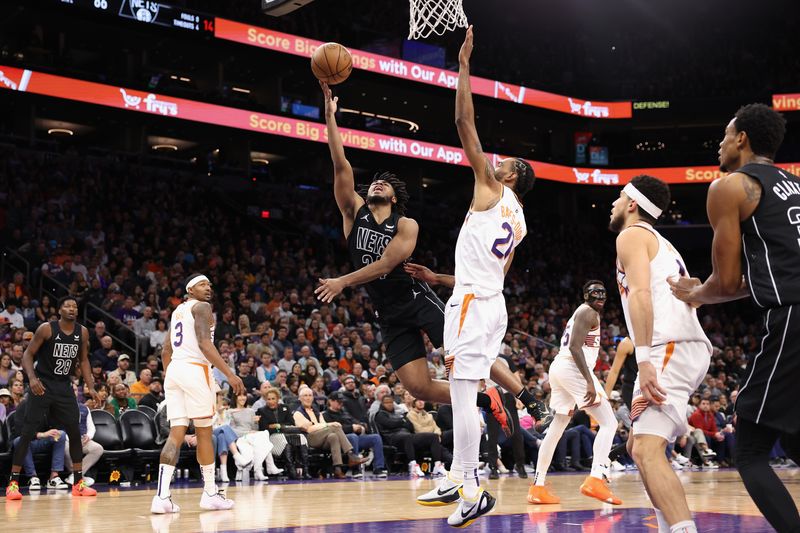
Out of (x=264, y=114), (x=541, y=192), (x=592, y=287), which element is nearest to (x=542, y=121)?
(x=541, y=192)

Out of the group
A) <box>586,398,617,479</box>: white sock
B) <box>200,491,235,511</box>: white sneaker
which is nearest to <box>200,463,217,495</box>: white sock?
<box>200,491,235,511</box>: white sneaker

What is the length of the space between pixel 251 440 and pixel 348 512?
4.85 meters

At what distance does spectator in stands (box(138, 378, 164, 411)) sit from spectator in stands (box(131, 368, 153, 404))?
0.06 m

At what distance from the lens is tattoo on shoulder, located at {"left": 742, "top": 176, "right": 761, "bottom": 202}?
3.75 m

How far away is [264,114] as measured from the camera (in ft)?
86.1

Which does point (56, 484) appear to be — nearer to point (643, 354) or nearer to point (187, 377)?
point (187, 377)

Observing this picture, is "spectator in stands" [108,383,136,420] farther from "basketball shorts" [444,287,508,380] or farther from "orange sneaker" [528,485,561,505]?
"basketball shorts" [444,287,508,380]

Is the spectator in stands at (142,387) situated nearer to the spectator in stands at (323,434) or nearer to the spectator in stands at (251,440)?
the spectator in stands at (251,440)

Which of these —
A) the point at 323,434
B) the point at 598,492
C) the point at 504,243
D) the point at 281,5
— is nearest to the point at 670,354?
the point at 504,243

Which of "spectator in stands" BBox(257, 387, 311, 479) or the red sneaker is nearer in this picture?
the red sneaker

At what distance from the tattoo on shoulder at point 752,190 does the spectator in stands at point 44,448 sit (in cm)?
921

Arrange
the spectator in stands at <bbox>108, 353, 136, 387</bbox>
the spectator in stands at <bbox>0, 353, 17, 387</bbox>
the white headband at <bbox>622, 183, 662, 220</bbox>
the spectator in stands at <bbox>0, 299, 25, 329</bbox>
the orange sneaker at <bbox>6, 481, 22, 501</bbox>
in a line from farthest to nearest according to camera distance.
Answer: the spectator in stands at <bbox>0, 299, 25, 329</bbox>
the spectator in stands at <bbox>108, 353, 136, 387</bbox>
the spectator in stands at <bbox>0, 353, 17, 387</bbox>
the orange sneaker at <bbox>6, 481, 22, 501</bbox>
the white headband at <bbox>622, 183, 662, 220</bbox>

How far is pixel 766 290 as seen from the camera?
3730 millimetres

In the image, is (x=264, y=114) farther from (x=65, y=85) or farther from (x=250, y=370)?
(x=250, y=370)
